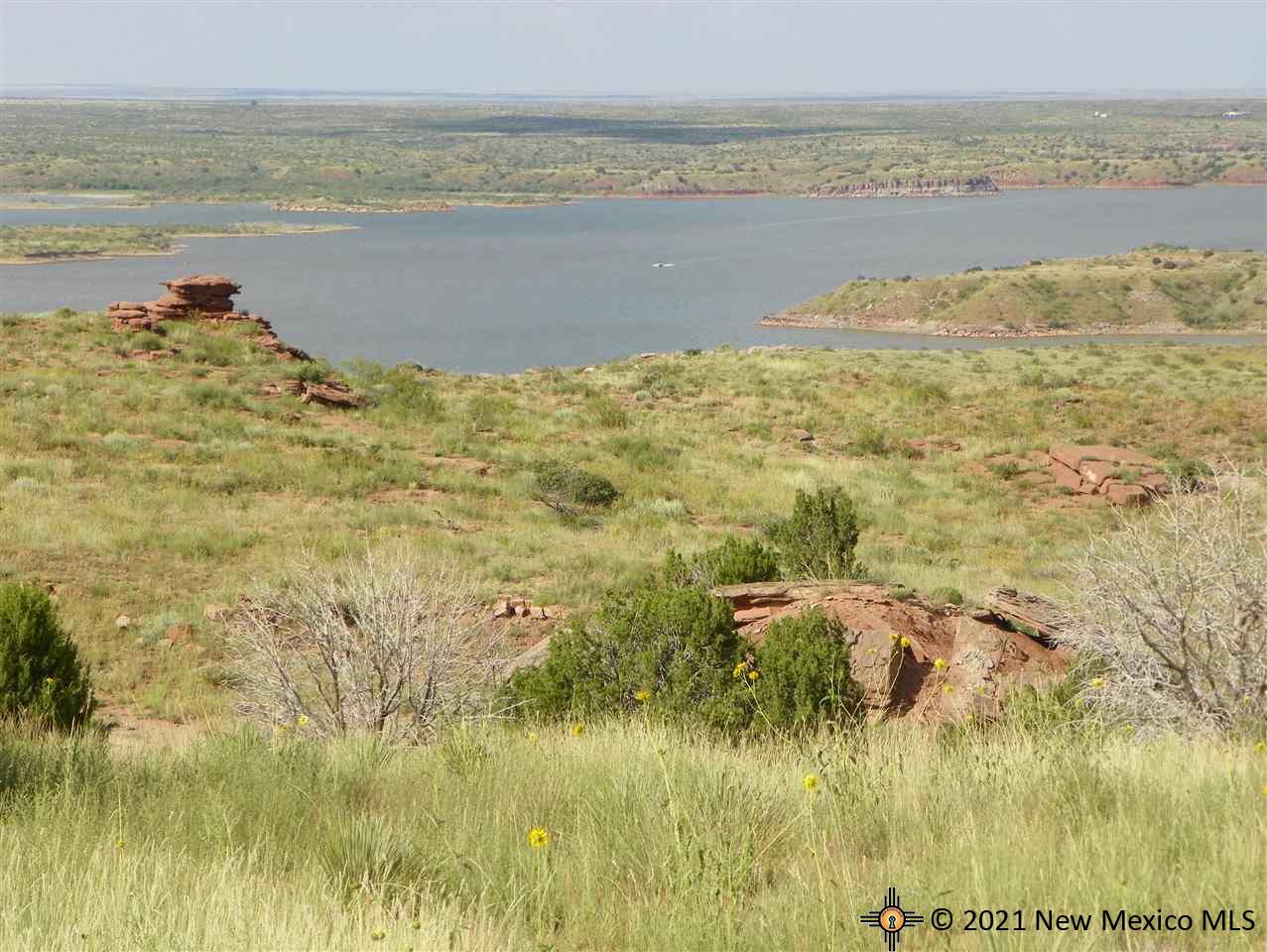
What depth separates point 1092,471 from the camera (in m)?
20.1

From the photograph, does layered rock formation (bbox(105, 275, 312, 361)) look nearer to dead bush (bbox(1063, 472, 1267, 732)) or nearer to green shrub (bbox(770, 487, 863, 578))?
green shrub (bbox(770, 487, 863, 578))

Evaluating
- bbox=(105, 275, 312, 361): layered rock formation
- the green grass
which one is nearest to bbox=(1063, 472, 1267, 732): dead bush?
the green grass

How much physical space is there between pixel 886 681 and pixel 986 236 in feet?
388

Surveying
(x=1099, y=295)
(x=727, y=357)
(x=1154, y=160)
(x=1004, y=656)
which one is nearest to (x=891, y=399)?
(x=727, y=357)

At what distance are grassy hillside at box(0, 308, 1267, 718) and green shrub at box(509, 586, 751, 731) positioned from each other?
3.08 m

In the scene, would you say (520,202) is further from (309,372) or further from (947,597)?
(947,597)

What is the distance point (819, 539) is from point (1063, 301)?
69.9m

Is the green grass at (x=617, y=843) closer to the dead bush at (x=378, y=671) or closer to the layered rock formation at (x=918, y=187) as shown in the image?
the dead bush at (x=378, y=671)

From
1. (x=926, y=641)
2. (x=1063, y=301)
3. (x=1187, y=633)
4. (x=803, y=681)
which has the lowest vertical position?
(x=1063, y=301)

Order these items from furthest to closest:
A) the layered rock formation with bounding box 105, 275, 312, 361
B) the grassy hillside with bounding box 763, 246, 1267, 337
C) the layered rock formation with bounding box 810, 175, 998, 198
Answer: the layered rock formation with bounding box 810, 175, 998, 198
the grassy hillside with bounding box 763, 246, 1267, 337
the layered rock formation with bounding box 105, 275, 312, 361

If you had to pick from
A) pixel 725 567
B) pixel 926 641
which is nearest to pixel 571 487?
pixel 725 567

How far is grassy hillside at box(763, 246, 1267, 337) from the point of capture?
73562 millimetres

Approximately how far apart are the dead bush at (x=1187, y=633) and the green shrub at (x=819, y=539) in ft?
15.8

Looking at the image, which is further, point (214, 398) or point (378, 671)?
point (214, 398)
